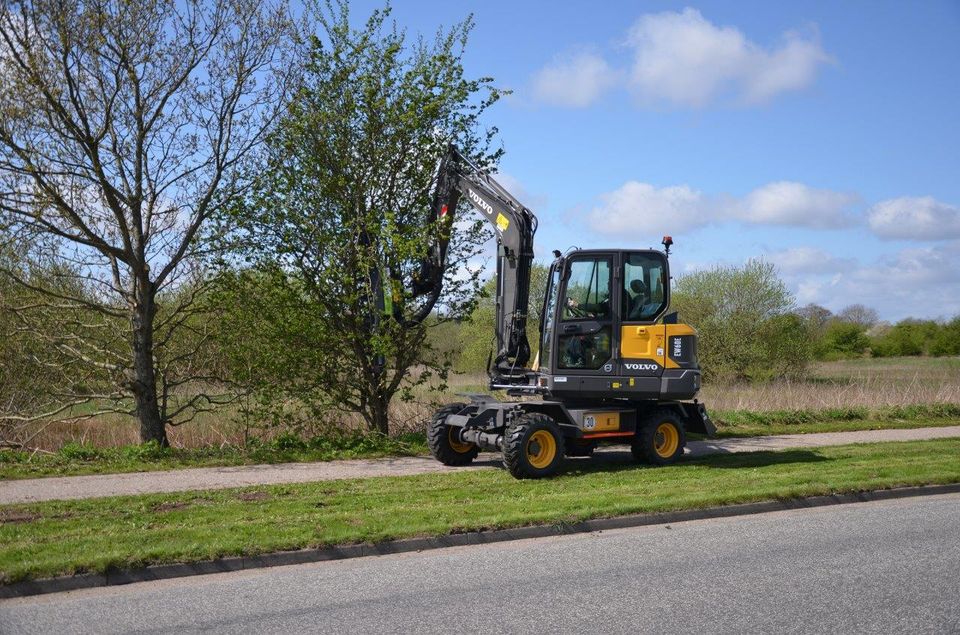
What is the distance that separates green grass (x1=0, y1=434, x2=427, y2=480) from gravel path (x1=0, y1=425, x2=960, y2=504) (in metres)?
0.35

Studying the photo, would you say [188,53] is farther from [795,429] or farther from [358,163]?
[795,429]

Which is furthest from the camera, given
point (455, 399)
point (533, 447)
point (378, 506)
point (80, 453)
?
point (455, 399)

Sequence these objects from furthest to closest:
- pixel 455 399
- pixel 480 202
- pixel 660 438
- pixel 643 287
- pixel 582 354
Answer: pixel 455 399 → pixel 480 202 → pixel 660 438 → pixel 643 287 → pixel 582 354

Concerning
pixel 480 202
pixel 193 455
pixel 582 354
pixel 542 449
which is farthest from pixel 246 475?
pixel 480 202

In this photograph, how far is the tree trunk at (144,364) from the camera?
13992mm

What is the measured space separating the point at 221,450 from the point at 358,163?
544 centimetres

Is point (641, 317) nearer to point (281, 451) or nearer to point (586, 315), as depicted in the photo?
point (586, 315)

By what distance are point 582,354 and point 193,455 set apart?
6.18 meters

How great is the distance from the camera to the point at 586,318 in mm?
12945

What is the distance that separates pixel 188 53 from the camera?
13703mm

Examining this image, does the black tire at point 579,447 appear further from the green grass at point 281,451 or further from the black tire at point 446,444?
the green grass at point 281,451

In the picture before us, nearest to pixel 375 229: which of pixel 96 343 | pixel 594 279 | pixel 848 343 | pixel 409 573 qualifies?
pixel 594 279

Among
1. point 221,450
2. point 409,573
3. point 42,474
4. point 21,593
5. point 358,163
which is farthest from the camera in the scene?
point 358,163

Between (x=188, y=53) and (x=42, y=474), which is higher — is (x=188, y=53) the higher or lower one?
the higher one
